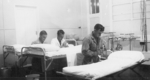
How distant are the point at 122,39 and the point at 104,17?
51.7 inches

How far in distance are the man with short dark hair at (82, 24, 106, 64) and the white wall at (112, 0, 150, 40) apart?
10.8ft

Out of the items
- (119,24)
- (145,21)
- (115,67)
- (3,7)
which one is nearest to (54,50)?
(115,67)

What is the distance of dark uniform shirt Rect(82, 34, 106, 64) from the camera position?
3338mm

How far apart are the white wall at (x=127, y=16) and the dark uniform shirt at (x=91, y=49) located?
3285 mm

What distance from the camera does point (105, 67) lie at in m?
2.77

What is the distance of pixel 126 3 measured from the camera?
21.9ft

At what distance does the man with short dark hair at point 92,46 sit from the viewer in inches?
132

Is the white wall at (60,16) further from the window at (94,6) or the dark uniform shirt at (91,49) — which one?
the dark uniform shirt at (91,49)

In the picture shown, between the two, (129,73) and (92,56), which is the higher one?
(92,56)

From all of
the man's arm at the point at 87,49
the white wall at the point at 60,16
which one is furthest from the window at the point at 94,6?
the man's arm at the point at 87,49

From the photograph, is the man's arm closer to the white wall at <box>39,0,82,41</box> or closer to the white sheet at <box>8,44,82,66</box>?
the white sheet at <box>8,44,82,66</box>

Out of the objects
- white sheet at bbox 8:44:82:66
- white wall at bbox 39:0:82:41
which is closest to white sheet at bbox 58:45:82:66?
white sheet at bbox 8:44:82:66

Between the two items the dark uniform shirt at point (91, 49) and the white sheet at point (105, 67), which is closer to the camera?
the white sheet at point (105, 67)

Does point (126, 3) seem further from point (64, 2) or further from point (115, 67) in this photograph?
point (115, 67)
